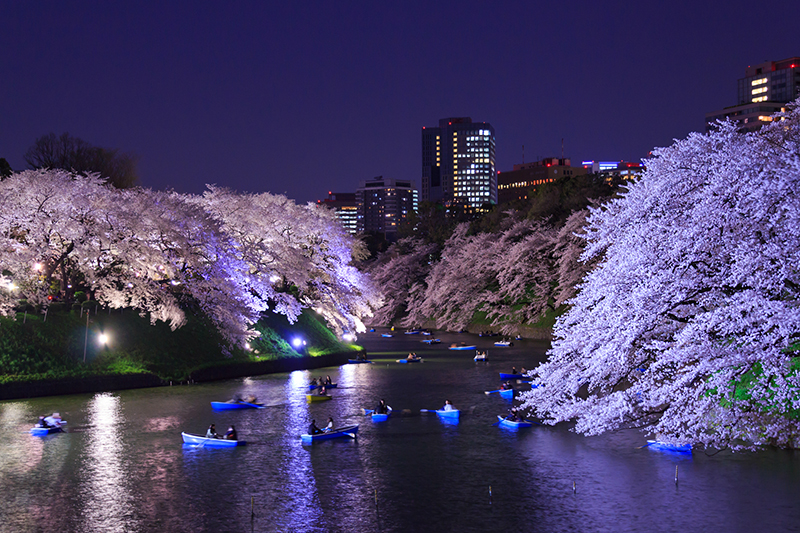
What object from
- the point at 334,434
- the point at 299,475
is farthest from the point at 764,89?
the point at 299,475

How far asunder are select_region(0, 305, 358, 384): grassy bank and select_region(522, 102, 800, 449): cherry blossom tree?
28.0m

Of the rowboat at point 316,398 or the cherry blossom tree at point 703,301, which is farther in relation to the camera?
the rowboat at point 316,398

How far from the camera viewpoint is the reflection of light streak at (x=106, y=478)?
19.5m

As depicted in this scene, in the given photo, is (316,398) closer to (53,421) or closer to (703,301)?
(53,421)

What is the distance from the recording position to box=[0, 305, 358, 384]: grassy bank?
39.2 metres

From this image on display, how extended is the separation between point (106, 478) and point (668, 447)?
19657mm

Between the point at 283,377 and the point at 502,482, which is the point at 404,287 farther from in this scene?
the point at 502,482

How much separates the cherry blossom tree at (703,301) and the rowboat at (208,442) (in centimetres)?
1221

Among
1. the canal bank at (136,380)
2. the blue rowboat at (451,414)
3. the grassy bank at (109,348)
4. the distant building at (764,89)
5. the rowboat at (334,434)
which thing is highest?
the distant building at (764,89)

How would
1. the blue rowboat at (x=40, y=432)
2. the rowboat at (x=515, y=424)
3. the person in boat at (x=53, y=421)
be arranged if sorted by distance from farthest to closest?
1. the rowboat at (x=515, y=424)
2. the person in boat at (x=53, y=421)
3. the blue rowboat at (x=40, y=432)

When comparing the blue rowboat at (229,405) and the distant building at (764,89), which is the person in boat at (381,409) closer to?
the blue rowboat at (229,405)

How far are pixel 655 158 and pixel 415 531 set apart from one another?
51.2 ft

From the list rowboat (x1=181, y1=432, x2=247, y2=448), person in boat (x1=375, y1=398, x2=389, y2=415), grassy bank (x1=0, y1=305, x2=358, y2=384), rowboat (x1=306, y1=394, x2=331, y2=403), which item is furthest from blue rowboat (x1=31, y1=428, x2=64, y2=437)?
person in boat (x1=375, y1=398, x2=389, y2=415)

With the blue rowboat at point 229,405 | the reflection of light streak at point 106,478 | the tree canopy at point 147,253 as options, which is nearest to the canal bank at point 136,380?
the tree canopy at point 147,253
